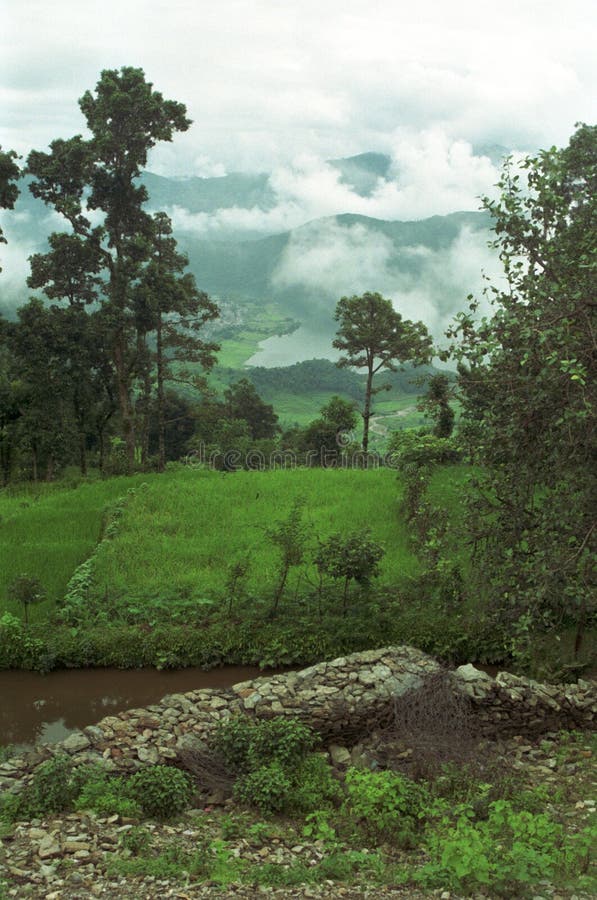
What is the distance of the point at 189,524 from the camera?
751 inches

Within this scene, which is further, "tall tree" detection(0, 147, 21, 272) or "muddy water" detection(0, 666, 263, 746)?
"tall tree" detection(0, 147, 21, 272)

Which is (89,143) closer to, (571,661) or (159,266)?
(159,266)

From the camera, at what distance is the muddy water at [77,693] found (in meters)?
11.2

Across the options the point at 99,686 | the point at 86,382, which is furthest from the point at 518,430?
the point at 86,382

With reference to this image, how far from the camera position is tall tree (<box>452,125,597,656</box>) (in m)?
8.25

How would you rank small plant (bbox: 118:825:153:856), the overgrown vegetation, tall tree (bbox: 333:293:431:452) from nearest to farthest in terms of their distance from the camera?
the overgrown vegetation → small plant (bbox: 118:825:153:856) → tall tree (bbox: 333:293:431:452)

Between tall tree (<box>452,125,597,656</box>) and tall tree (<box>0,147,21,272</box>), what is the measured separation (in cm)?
1601

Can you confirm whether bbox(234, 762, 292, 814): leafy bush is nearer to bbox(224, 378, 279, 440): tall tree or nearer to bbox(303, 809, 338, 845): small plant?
bbox(303, 809, 338, 845): small plant

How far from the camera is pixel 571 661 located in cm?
1153

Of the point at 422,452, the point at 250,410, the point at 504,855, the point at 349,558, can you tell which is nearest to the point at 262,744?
the point at 504,855

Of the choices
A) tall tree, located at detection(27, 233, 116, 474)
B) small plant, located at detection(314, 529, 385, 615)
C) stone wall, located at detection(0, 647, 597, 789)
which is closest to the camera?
stone wall, located at detection(0, 647, 597, 789)

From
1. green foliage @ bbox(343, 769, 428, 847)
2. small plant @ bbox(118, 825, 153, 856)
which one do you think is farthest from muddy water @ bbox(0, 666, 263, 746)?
green foliage @ bbox(343, 769, 428, 847)

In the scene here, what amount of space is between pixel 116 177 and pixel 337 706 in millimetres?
23591

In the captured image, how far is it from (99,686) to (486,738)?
6.68m
